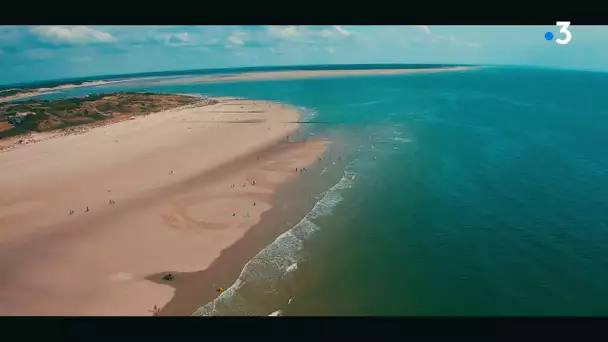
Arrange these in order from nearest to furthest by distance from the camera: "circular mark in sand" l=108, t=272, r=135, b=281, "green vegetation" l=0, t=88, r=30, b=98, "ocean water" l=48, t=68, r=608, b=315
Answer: "ocean water" l=48, t=68, r=608, b=315 → "circular mark in sand" l=108, t=272, r=135, b=281 → "green vegetation" l=0, t=88, r=30, b=98

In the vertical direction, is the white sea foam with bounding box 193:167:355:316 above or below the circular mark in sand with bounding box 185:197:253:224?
below

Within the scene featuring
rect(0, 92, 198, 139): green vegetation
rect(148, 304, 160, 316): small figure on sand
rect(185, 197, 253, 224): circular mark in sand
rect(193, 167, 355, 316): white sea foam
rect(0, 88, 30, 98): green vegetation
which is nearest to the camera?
rect(148, 304, 160, 316): small figure on sand

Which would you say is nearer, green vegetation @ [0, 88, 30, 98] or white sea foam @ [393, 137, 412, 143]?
white sea foam @ [393, 137, 412, 143]

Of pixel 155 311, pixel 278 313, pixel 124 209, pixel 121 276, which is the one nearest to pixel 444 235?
pixel 278 313

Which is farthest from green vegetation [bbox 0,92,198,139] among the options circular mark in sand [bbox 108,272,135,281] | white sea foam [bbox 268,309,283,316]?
white sea foam [bbox 268,309,283,316]

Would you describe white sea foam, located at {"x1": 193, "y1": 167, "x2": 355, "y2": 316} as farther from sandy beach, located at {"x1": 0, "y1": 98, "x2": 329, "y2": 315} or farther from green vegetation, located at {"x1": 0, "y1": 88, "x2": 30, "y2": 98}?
green vegetation, located at {"x1": 0, "y1": 88, "x2": 30, "y2": 98}

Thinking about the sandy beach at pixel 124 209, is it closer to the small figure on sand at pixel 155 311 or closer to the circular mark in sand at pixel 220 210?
the circular mark in sand at pixel 220 210

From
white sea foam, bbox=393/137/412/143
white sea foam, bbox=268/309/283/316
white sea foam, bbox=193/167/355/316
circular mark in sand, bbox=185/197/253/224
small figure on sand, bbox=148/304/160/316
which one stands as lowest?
white sea foam, bbox=268/309/283/316

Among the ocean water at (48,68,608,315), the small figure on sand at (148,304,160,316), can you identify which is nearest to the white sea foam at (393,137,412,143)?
the ocean water at (48,68,608,315)
